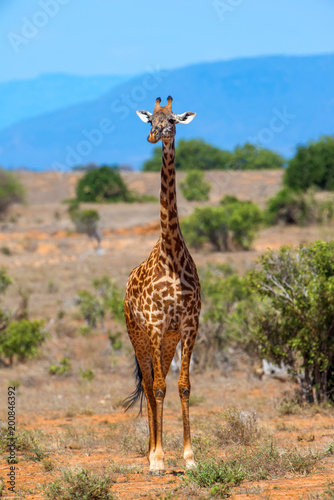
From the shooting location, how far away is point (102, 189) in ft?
189

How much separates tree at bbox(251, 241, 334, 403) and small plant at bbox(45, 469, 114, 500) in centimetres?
448

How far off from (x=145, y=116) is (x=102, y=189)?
169ft

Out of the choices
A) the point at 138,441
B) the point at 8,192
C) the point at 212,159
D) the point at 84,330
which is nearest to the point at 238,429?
the point at 138,441

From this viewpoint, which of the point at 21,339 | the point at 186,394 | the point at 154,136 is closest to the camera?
the point at 154,136

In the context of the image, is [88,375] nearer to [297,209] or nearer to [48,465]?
[48,465]

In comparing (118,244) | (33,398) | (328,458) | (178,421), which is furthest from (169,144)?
(118,244)

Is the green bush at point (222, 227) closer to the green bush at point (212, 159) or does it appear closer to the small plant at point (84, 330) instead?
the small plant at point (84, 330)

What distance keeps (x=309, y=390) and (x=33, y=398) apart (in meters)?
5.02

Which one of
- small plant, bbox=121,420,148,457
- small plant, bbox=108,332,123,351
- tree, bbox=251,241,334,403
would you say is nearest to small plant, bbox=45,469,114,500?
small plant, bbox=121,420,148,457

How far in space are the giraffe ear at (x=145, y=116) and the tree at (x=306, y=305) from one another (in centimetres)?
408

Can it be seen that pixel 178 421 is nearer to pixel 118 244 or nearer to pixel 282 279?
pixel 282 279

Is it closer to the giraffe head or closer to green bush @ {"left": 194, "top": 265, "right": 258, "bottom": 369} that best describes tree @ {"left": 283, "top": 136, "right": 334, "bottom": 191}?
green bush @ {"left": 194, "top": 265, "right": 258, "bottom": 369}

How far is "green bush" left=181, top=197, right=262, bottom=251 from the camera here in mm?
33469

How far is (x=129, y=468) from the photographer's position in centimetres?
688
